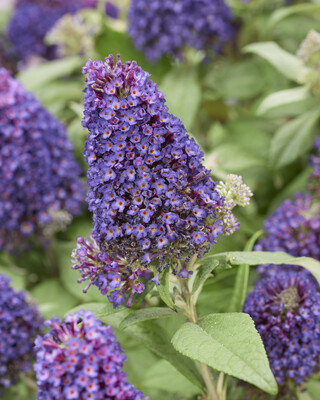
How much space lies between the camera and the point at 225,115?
85.3 inches

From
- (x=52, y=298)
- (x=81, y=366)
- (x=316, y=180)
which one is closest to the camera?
(x=81, y=366)

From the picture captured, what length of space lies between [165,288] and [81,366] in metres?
0.20

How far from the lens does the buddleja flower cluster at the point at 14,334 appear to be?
48.8 inches

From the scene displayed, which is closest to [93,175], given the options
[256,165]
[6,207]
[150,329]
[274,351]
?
[150,329]

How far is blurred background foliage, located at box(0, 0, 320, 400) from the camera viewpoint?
1.45 m

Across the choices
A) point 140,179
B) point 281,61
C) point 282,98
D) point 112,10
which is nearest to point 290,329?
point 140,179

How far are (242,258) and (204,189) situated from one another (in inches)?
5.7

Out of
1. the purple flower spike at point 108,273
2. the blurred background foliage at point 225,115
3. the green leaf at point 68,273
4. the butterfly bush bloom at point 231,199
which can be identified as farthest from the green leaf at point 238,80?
the purple flower spike at point 108,273

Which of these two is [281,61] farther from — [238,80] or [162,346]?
[162,346]

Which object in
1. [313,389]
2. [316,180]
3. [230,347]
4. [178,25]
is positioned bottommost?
[313,389]

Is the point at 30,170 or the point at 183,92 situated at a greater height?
the point at 183,92

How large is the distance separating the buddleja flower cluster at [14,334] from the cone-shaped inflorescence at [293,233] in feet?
1.81

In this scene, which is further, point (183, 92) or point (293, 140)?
point (183, 92)

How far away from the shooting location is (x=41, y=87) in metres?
2.13
